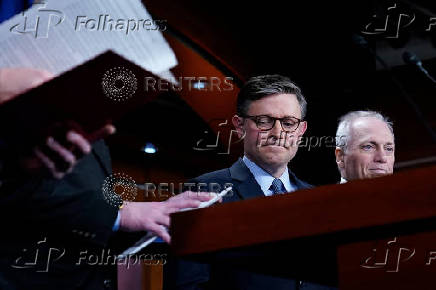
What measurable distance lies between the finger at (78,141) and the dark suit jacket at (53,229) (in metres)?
0.23

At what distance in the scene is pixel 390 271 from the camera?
0.87 metres

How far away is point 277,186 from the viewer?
1686 millimetres

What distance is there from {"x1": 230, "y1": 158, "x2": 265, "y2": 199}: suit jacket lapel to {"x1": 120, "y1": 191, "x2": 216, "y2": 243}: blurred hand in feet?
2.10

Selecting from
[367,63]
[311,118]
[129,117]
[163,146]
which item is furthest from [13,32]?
[163,146]

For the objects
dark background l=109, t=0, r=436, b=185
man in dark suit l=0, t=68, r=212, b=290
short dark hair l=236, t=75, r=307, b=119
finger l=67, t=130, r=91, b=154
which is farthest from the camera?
dark background l=109, t=0, r=436, b=185

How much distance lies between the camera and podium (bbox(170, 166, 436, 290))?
73cm

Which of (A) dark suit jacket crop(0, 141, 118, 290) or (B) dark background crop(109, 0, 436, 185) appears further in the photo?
(B) dark background crop(109, 0, 436, 185)

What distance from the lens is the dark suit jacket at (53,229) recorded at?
95 centimetres

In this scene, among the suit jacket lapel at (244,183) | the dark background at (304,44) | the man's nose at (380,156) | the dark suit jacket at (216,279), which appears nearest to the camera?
the dark suit jacket at (216,279)
